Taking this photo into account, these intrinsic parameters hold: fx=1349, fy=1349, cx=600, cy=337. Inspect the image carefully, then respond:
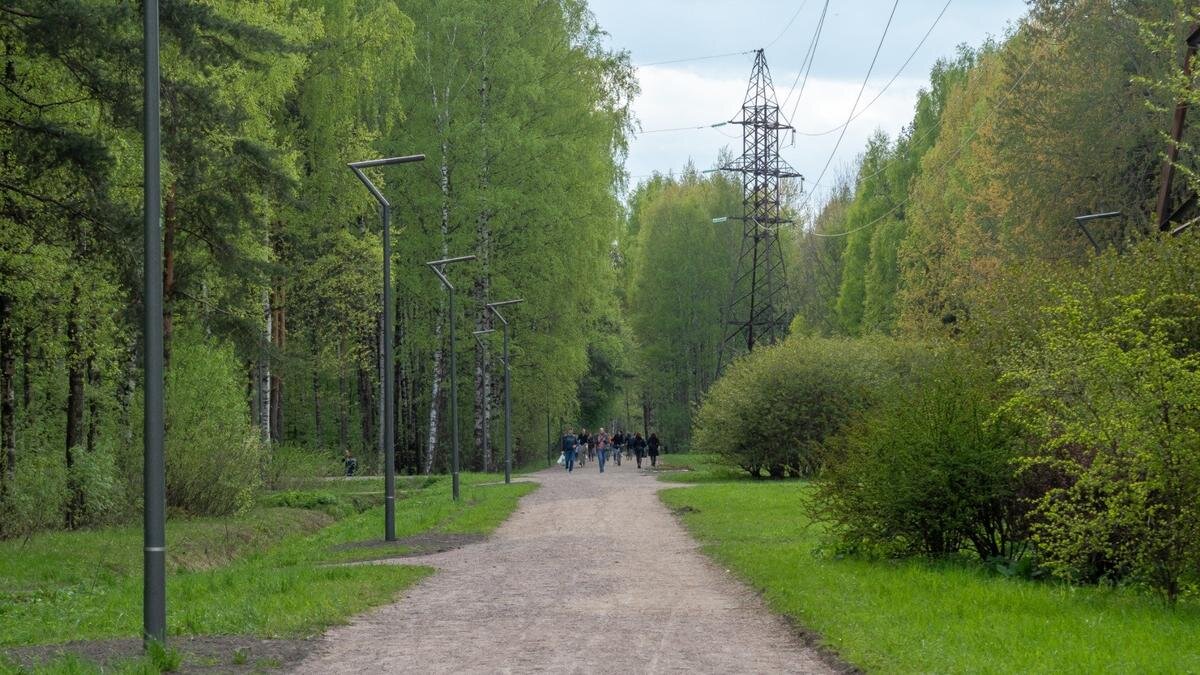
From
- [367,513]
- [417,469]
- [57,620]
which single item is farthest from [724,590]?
[417,469]

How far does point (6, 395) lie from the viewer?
21797 millimetres

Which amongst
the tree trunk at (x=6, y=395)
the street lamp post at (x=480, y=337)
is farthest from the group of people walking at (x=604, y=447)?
the tree trunk at (x=6, y=395)

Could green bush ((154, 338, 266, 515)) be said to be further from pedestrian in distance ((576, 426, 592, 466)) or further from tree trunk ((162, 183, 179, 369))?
pedestrian in distance ((576, 426, 592, 466))

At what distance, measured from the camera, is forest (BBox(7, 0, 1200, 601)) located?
14.3 m

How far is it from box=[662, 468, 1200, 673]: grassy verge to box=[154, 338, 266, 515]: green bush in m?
12.9

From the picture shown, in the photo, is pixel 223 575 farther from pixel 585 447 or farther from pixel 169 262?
pixel 585 447

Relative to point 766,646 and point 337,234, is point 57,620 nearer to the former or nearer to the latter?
point 766,646

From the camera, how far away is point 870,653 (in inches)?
393

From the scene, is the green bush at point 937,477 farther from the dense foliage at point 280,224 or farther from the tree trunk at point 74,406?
the tree trunk at point 74,406

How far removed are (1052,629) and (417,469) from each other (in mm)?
45891

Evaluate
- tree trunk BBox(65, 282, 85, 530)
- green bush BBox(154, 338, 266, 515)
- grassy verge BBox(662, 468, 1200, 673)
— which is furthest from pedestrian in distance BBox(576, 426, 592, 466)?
grassy verge BBox(662, 468, 1200, 673)

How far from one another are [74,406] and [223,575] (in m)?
9.76

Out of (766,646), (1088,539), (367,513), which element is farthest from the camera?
(367,513)

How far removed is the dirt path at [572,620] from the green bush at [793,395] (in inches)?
730
